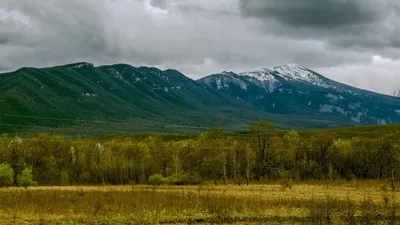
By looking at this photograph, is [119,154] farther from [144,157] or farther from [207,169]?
[207,169]

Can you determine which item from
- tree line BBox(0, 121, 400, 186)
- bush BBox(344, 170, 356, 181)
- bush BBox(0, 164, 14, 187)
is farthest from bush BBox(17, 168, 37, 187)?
bush BBox(344, 170, 356, 181)

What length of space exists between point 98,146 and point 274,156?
48022 millimetres

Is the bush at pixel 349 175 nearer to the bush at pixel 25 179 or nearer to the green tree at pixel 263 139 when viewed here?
the green tree at pixel 263 139

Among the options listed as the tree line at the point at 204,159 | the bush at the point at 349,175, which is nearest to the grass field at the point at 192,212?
the tree line at the point at 204,159

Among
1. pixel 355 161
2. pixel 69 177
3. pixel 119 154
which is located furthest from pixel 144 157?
pixel 355 161

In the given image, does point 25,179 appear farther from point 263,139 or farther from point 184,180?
point 263,139

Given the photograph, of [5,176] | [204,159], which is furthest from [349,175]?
[5,176]

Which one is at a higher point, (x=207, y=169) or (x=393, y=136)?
(x=393, y=136)

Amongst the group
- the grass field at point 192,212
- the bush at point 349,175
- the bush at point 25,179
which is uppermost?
the grass field at point 192,212

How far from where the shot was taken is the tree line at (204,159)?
102250 millimetres

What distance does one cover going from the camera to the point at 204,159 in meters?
106

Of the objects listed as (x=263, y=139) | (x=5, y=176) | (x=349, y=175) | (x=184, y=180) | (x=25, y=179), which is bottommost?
(x=349, y=175)

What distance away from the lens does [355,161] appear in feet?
370

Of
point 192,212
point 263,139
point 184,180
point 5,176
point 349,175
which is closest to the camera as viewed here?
point 192,212
